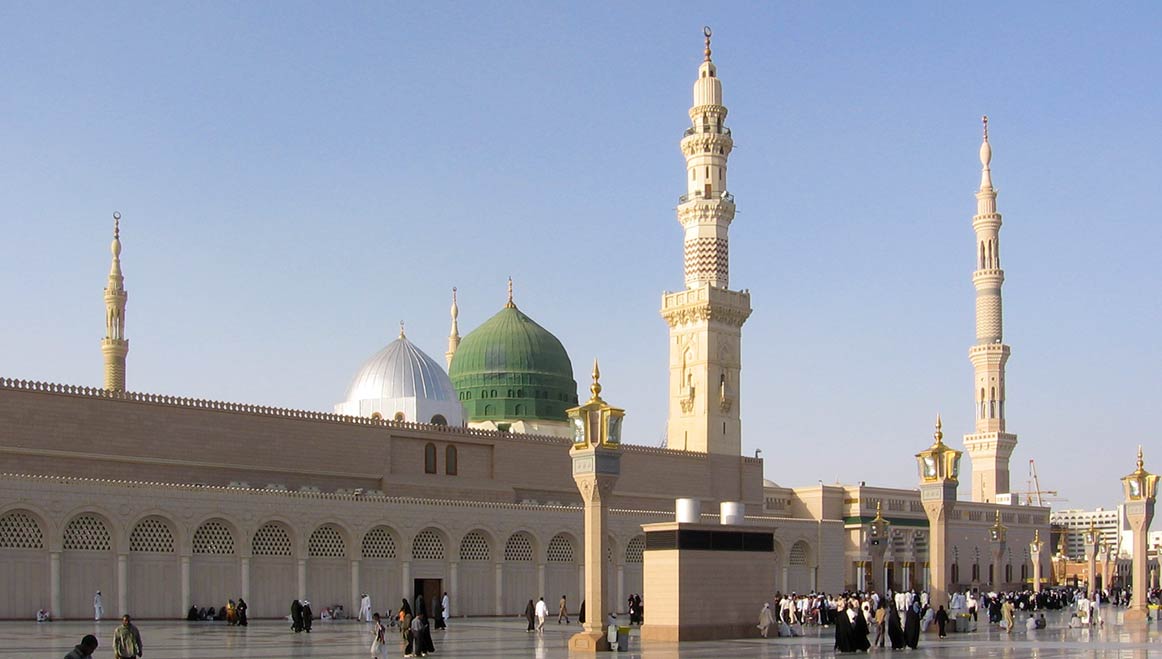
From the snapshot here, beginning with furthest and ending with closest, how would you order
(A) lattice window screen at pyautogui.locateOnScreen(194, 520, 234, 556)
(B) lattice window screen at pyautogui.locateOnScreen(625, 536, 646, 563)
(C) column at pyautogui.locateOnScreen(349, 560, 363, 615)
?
(B) lattice window screen at pyautogui.locateOnScreen(625, 536, 646, 563), (C) column at pyautogui.locateOnScreen(349, 560, 363, 615), (A) lattice window screen at pyautogui.locateOnScreen(194, 520, 234, 556)

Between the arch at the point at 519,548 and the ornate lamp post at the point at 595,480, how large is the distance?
15.7 meters

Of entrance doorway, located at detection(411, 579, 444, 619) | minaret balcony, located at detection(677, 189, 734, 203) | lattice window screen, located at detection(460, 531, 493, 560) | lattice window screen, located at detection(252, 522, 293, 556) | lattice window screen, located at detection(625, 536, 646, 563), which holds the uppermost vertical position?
minaret balcony, located at detection(677, 189, 734, 203)

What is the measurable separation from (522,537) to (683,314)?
35.5ft

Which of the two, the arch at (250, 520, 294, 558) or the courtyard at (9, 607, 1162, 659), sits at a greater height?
the arch at (250, 520, 294, 558)

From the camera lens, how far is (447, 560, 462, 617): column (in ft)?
110

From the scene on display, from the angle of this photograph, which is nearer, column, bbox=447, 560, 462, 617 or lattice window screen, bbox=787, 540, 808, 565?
column, bbox=447, 560, 462, 617

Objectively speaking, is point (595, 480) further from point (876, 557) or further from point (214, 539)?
point (876, 557)

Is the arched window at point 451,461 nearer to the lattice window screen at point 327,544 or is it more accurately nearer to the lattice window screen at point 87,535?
the lattice window screen at point 327,544

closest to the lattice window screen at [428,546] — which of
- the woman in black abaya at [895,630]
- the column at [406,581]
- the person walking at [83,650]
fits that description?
the column at [406,581]

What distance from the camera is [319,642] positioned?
830 inches

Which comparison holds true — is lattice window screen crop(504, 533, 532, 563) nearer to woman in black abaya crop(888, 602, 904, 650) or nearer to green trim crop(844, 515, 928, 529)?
green trim crop(844, 515, 928, 529)

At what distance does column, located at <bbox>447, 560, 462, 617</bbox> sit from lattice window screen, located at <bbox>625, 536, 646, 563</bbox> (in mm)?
6079

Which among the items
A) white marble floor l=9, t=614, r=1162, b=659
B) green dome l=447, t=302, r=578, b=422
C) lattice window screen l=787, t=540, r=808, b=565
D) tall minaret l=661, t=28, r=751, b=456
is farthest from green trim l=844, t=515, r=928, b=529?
white marble floor l=9, t=614, r=1162, b=659

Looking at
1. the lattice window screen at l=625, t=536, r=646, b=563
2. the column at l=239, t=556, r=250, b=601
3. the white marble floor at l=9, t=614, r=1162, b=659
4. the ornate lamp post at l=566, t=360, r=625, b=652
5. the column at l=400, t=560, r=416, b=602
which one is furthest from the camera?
the lattice window screen at l=625, t=536, r=646, b=563
